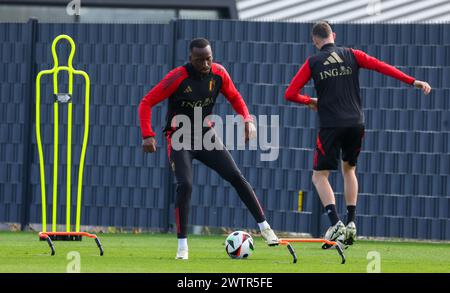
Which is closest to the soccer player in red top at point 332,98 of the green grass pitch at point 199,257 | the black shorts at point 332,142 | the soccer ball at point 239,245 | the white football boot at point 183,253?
the black shorts at point 332,142

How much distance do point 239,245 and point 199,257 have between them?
1.50 ft

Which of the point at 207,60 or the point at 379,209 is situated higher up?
the point at 207,60

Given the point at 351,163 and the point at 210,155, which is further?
the point at 351,163

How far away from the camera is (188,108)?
35.3 feet

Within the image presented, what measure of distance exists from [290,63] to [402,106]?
138 cm

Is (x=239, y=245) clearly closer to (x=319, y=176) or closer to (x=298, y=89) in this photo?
(x=319, y=176)

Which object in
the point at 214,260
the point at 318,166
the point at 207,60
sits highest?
the point at 207,60

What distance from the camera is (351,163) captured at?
1212cm

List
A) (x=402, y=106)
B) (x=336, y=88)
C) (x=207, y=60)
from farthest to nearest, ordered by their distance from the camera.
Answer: (x=402, y=106), (x=336, y=88), (x=207, y=60)

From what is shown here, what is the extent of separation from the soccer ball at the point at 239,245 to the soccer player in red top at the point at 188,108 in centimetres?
17

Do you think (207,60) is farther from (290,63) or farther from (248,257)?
(290,63)

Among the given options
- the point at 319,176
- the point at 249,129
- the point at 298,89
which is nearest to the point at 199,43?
the point at 249,129
